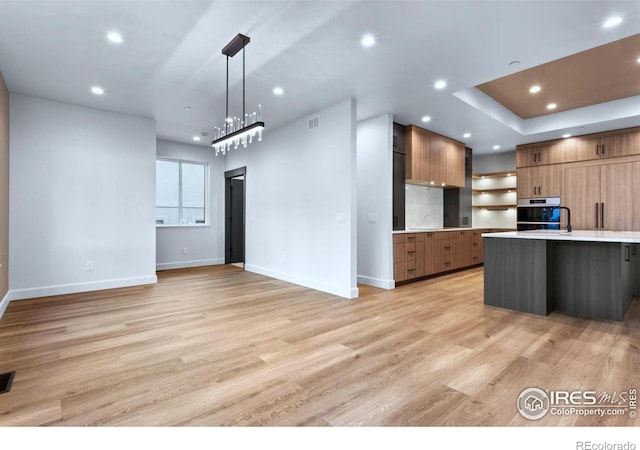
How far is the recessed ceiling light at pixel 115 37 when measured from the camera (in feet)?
9.46

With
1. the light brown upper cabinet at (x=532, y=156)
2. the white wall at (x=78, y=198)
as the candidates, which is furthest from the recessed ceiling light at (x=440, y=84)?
the white wall at (x=78, y=198)

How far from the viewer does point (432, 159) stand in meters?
6.10

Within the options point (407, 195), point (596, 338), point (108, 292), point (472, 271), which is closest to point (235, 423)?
point (596, 338)

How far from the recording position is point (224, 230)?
7816mm

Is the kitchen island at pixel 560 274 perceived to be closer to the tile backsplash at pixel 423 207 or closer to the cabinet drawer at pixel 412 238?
the cabinet drawer at pixel 412 238

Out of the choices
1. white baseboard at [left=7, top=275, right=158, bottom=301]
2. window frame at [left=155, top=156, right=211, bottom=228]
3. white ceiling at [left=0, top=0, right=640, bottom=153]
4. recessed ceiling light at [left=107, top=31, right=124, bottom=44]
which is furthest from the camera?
window frame at [left=155, top=156, right=211, bottom=228]

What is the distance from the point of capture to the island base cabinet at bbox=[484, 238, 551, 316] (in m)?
3.59

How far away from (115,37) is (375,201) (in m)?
3.86

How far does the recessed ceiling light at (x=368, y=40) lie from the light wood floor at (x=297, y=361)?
2793 millimetres

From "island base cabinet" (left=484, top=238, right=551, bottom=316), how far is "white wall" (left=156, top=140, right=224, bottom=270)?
5.94 metres

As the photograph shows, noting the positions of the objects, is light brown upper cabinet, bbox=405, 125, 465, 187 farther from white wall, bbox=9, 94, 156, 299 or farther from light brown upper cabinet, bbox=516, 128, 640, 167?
white wall, bbox=9, 94, 156, 299

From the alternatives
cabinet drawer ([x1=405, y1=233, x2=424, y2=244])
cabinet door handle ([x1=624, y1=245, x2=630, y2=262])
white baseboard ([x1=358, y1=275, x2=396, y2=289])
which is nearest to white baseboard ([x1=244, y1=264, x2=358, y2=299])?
white baseboard ([x1=358, y1=275, x2=396, y2=289])
